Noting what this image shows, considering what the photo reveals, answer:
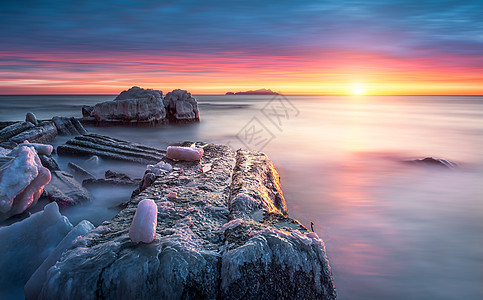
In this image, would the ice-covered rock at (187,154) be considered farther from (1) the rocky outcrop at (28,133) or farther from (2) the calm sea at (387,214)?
(1) the rocky outcrop at (28,133)

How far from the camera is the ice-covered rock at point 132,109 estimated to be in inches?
576

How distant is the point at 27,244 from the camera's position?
97.2 inches

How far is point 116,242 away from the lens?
1.86m

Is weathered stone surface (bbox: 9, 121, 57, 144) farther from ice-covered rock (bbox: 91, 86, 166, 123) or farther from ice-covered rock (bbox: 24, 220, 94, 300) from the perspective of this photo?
ice-covered rock (bbox: 24, 220, 94, 300)

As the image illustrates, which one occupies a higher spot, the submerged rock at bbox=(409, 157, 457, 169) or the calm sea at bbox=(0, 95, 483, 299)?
the submerged rock at bbox=(409, 157, 457, 169)

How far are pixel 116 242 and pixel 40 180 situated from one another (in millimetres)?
2261

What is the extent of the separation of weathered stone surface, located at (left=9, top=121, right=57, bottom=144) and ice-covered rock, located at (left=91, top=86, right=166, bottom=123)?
17.5ft

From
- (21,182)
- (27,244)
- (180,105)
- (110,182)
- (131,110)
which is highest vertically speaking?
(180,105)

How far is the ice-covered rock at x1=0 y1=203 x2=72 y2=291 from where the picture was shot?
2293 mm

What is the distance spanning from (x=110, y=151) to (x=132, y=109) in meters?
8.20

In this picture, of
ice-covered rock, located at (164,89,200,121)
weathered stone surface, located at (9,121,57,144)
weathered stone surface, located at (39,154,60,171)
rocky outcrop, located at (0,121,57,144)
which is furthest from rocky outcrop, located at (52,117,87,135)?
ice-covered rock, located at (164,89,200,121)

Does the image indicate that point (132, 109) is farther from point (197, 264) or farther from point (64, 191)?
point (197, 264)

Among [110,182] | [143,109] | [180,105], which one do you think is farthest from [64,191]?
[180,105]

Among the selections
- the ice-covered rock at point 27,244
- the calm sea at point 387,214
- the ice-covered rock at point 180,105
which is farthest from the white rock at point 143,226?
the ice-covered rock at point 180,105
